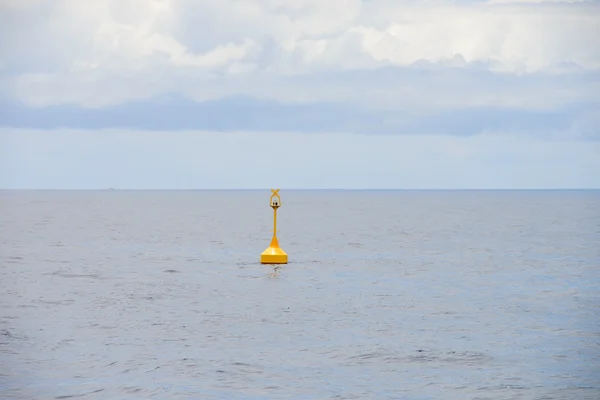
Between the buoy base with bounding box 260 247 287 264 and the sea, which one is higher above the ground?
the buoy base with bounding box 260 247 287 264

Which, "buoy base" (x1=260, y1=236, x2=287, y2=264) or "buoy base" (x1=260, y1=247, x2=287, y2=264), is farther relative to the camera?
"buoy base" (x1=260, y1=247, x2=287, y2=264)

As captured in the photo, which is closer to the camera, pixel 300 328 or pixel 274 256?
pixel 300 328

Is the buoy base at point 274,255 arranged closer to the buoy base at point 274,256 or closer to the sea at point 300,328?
the buoy base at point 274,256

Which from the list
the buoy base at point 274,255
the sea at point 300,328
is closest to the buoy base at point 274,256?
the buoy base at point 274,255

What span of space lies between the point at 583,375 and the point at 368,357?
17.2 ft

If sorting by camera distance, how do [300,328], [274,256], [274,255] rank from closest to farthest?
[300,328], [274,255], [274,256]

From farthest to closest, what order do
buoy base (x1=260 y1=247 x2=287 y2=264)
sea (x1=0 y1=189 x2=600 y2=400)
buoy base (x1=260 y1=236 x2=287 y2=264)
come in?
buoy base (x1=260 y1=247 x2=287 y2=264) → buoy base (x1=260 y1=236 x2=287 y2=264) → sea (x1=0 y1=189 x2=600 y2=400)

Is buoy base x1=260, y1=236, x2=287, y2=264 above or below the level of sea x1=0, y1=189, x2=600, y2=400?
above

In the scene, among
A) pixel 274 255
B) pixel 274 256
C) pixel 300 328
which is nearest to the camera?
pixel 300 328

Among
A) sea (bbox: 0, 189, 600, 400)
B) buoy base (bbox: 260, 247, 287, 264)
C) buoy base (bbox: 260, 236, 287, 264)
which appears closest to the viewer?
sea (bbox: 0, 189, 600, 400)

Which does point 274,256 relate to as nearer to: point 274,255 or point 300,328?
point 274,255

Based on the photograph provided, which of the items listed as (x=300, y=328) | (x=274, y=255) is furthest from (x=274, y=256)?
(x=300, y=328)

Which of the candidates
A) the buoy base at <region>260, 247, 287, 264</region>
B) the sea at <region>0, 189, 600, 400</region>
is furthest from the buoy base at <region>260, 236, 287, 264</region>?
the sea at <region>0, 189, 600, 400</region>

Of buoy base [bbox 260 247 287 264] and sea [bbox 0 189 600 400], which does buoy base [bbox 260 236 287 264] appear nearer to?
buoy base [bbox 260 247 287 264]
